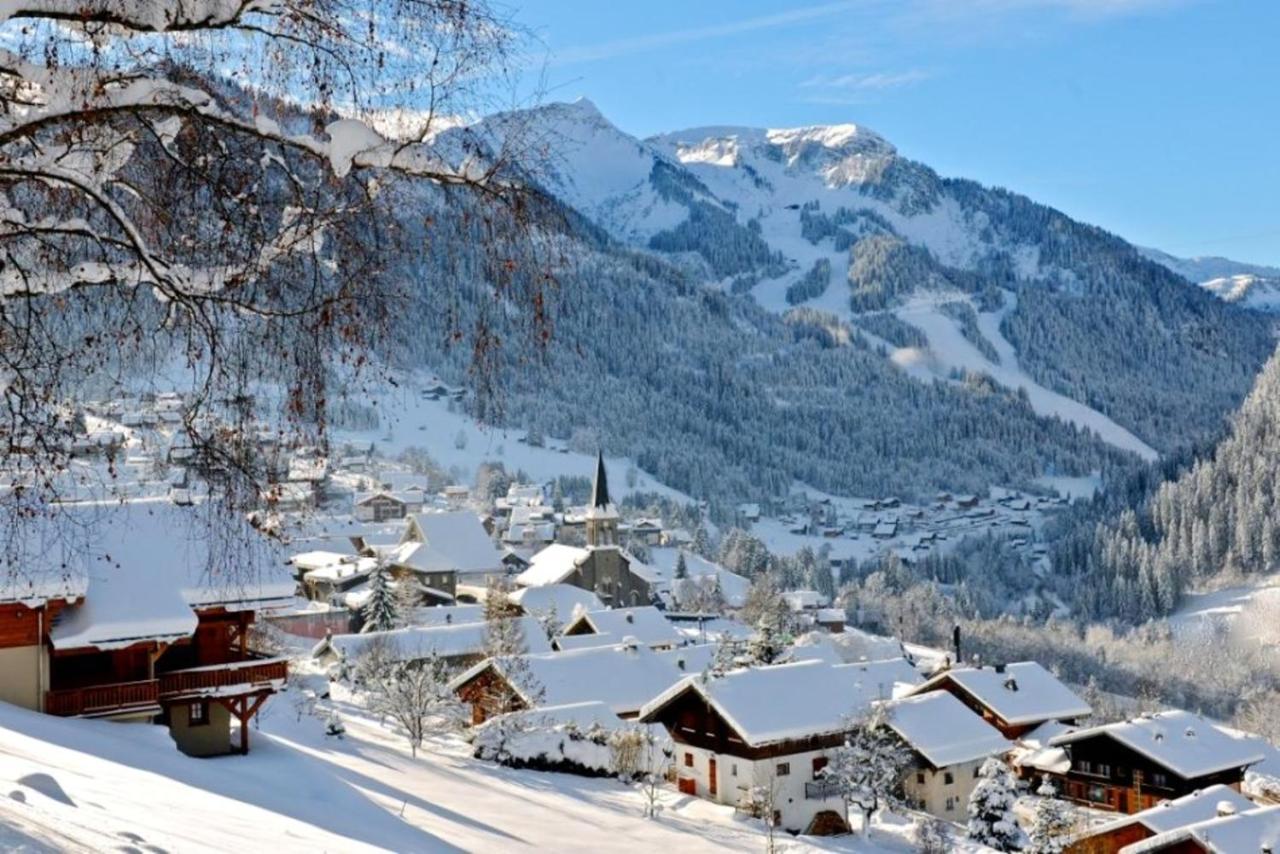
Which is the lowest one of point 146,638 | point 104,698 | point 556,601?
point 556,601

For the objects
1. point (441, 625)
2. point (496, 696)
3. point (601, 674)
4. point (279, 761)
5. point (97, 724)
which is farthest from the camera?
point (441, 625)

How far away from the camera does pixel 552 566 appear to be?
2778 inches

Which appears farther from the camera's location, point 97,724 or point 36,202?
point 97,724

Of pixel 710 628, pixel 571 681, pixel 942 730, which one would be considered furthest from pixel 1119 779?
pixel 710 628

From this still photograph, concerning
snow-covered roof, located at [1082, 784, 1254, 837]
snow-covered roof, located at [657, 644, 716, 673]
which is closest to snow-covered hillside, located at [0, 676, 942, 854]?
snow-covered roof, located at [1082, 784, 1254, 837]

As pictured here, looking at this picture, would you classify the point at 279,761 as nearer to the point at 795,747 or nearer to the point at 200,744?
the point at 200,744

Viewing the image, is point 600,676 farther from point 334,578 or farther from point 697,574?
point 697,574

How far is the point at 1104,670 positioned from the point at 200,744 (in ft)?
235

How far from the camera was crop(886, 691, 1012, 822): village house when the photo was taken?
31.0 meters

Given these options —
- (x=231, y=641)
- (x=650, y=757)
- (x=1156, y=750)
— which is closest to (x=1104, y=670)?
(x=1156, y=750)

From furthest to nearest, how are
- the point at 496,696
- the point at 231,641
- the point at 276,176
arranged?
1. the point at 496,696
2. the point at 231,641
3. the point at 276,176

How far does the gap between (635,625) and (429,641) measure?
35.7 feet

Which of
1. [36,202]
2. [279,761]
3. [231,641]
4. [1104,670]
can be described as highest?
[36,202]

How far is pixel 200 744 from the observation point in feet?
61.7
